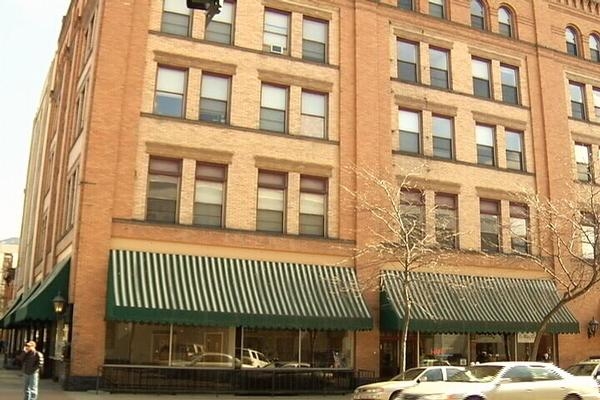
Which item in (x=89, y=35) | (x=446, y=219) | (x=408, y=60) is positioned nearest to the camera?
(x=446, y=219)

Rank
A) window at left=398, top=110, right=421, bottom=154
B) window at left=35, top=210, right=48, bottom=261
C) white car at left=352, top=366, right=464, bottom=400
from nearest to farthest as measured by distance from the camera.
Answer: white car at left=352, top=366, right=464, bottom=400 → window at left=398, top=110, right=421, bottom=154 → window at left=35, top=210, right=48, bottom=261

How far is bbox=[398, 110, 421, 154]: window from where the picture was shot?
26938mm

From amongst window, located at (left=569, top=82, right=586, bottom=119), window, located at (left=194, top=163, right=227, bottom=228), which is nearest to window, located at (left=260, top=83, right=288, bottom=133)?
window, located at (left=194, top=163, right=227, bottom=228)

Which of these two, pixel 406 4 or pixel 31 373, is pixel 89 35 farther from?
pixel 31 373

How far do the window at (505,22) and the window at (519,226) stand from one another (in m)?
8.07

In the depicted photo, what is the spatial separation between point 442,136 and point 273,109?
24.4 feet

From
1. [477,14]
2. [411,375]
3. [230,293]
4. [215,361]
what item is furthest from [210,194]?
[477,14]

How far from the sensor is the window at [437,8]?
29.3 meters

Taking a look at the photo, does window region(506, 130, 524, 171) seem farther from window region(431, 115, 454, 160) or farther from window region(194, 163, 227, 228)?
window region(194, 163, 227, 228)

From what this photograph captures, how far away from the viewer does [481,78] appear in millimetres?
29281

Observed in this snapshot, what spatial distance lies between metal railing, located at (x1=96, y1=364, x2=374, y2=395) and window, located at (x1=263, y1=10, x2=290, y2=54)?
38.7 ft

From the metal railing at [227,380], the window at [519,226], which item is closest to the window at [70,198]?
the metal railing at [227,380]

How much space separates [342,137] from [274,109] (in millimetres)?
2794

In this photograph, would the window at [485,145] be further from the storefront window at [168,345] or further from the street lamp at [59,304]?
the street lamp at [59,304]
